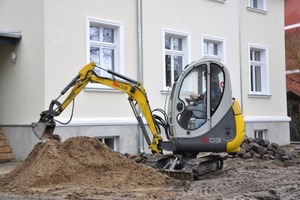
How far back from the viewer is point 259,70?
1900cm

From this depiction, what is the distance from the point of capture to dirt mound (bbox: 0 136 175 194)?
328 inches

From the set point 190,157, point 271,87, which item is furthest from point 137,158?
point 271,87

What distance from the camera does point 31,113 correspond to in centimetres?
1253

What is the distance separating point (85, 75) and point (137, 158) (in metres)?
2.76

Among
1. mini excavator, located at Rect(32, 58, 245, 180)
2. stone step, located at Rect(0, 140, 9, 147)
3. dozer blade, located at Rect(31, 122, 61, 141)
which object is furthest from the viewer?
stone step, located at Rect(0, 140, 9, 147)

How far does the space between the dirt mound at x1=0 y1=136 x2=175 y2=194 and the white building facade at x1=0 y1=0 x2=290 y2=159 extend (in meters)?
3.14

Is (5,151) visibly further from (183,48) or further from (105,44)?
(183,48)

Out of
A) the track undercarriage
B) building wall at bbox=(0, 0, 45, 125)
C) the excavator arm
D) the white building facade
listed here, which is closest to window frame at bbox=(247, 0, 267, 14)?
the white building facade

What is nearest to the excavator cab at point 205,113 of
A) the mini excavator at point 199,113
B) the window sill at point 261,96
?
the mini excavator at point 199,113

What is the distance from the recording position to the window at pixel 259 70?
1864 centimetres

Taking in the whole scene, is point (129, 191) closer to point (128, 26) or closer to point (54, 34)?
point (54, 34)

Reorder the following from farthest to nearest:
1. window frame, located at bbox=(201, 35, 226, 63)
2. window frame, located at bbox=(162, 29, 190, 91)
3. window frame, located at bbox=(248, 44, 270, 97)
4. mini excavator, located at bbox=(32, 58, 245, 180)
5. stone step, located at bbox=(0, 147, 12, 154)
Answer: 1. window frame, located at bbox=(248, 44, 270, 97)
2. window frame, located at bbox=(201, 35, 226, 63)
3. window frame, located at bbox=(162, 29, 190, 91)
4. stone step, located at bbox=(0, 147, 12, 154)
5. mini excavator, located at bbox=(32, 58, 245, 180)

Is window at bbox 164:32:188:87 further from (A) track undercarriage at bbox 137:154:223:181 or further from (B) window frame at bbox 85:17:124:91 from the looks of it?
(A) track undercarriage at bbox 137:154:223:181

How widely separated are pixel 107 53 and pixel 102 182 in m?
6.01
